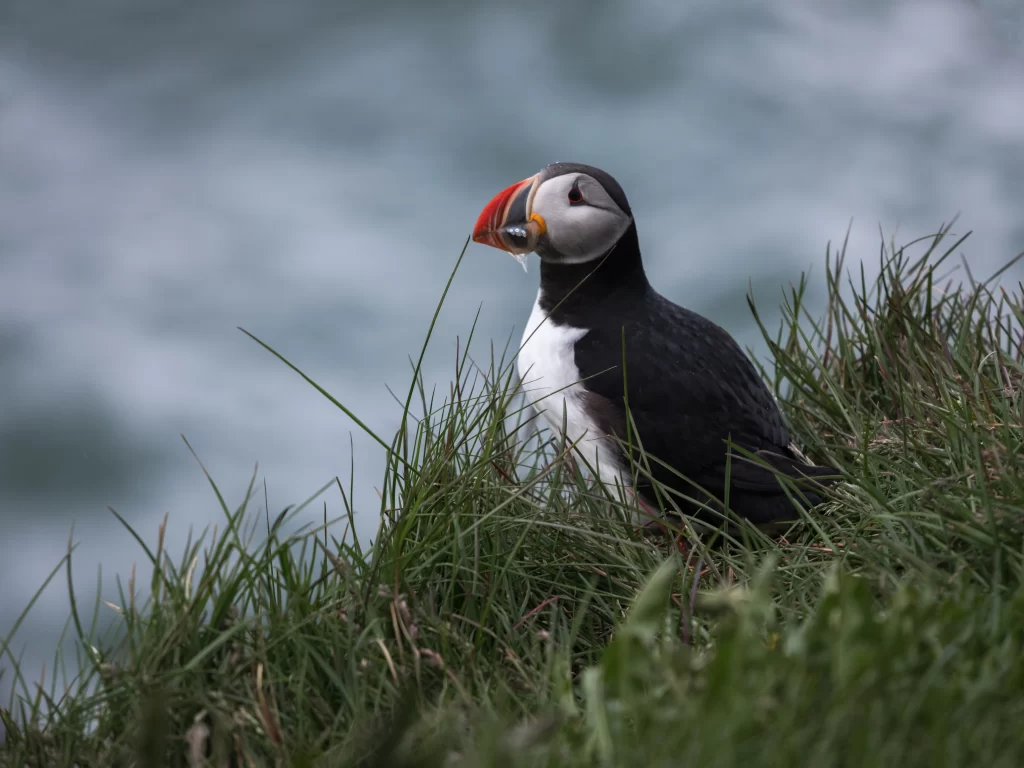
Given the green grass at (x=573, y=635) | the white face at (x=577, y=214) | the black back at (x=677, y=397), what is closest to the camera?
the green grass at (x=573, y=635)

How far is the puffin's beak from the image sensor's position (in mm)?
3561

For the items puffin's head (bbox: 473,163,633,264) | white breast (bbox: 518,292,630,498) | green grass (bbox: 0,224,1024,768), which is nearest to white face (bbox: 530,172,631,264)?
puffin's head (bbox: 473,163,633,264)

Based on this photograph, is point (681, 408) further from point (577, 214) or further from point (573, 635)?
point (573, 635)

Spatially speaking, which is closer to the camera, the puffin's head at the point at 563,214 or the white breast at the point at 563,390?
Result: the white breast at the point at 563,390

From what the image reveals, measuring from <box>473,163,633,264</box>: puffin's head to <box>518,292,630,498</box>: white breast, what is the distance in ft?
0.93

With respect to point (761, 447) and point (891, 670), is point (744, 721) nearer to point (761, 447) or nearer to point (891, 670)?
point (891, 670)

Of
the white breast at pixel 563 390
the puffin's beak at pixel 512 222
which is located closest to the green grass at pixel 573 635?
the white breast at pixel 563 390

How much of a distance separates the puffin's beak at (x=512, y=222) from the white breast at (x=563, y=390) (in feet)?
0.99

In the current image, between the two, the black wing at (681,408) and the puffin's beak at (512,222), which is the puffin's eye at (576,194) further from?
the black wing at (681,408)

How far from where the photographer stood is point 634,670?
1.51m

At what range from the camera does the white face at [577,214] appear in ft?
11.6

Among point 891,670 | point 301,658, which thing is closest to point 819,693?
point 891,670

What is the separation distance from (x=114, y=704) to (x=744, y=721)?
4.26ft

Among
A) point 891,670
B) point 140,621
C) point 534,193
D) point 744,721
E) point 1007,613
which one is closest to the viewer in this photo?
point 744,721
